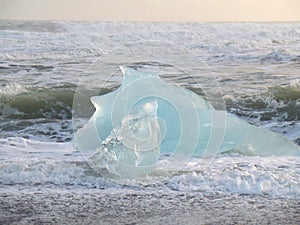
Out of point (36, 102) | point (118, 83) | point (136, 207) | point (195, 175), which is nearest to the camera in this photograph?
point (136, 207)

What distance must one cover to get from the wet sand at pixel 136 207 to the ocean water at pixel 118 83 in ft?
0.32

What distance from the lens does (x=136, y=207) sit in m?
3.07

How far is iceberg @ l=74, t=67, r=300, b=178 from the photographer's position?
363 cm

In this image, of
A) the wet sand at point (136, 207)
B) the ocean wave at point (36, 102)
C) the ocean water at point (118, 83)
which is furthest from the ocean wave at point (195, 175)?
the ocean wave at point (36, 102)

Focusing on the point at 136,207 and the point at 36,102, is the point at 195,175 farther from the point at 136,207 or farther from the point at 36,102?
the point at 36,102

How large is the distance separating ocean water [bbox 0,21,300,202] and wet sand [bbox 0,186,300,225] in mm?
99

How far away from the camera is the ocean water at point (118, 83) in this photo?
3.50 m

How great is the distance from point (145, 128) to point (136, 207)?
0.70m

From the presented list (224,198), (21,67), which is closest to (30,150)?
(224,198)

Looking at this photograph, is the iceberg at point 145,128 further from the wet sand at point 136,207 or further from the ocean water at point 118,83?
the wet sand at point 136,207

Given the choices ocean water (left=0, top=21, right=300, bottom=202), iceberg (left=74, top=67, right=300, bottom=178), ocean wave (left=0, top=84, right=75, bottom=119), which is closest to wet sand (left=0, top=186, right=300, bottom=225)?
ocean water (left=0, top=21, right=300, bottom=202)

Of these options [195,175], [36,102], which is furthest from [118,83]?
[36,102]

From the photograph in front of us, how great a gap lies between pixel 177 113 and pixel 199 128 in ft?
0.60

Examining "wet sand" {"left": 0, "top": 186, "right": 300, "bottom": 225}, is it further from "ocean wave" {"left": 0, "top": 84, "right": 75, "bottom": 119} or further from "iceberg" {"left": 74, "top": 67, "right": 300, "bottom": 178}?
"ocean wave" {"left": 0, "top": 84, "right": 75, "bottom": 119}
